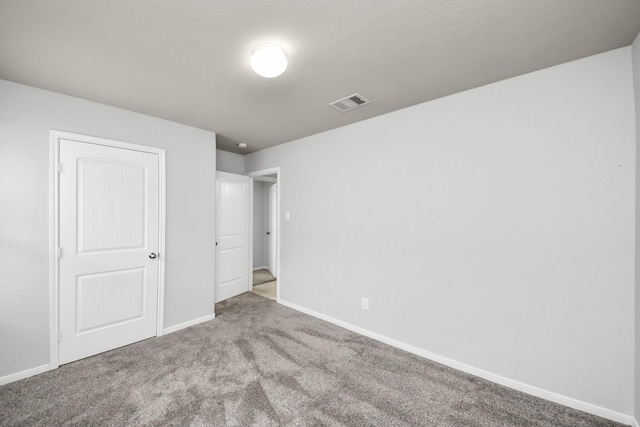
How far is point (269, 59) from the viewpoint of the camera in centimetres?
158

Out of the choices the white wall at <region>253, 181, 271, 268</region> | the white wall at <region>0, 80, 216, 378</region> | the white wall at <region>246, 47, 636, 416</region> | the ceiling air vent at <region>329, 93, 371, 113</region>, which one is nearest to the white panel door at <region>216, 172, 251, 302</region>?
the white wall at <region>0, 80, 216, 378</region>

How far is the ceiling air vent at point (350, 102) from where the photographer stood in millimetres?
2320

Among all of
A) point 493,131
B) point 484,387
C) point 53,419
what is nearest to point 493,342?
point 484,387

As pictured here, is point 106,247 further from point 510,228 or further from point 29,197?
point 510,228

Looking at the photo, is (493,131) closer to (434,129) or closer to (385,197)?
(434,129)

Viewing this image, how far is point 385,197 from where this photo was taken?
2725mm

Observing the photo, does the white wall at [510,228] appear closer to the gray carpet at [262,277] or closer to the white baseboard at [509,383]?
the white baseboard at [509,383]

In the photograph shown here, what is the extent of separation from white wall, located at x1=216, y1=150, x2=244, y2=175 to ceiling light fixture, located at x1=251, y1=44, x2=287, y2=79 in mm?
2790

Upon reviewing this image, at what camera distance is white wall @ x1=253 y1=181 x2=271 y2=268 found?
612 centimetres

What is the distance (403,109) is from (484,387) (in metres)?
Answer: 2.58

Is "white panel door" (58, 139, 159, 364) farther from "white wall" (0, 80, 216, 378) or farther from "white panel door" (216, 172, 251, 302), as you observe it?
"white panel door" (216, 172, 251, 302)

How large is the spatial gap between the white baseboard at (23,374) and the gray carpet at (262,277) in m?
2.99

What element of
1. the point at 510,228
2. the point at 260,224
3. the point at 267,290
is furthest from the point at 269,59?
the point at 260,224

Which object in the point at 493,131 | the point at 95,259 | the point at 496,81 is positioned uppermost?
the point at 496,81
